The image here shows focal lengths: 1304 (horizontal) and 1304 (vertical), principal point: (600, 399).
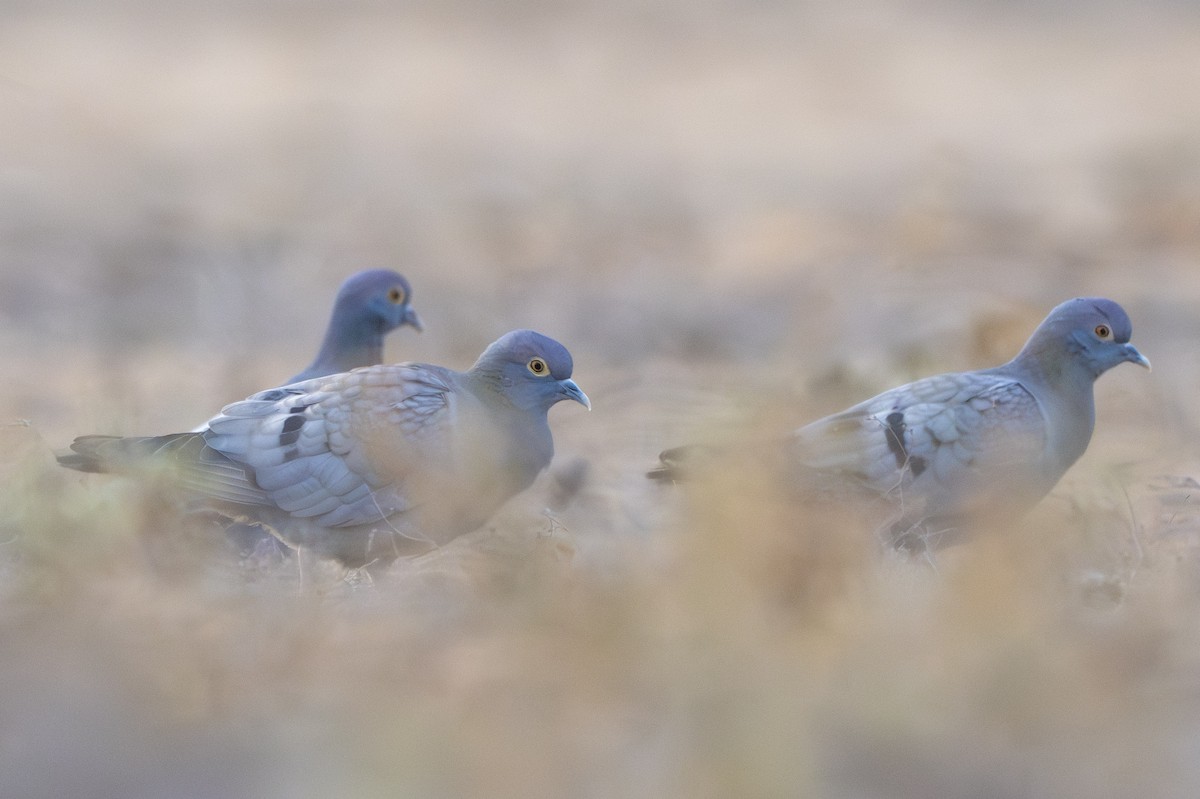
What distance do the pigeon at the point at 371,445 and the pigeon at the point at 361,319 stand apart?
1.13 m

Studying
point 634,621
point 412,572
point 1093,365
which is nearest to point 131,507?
point 412,572

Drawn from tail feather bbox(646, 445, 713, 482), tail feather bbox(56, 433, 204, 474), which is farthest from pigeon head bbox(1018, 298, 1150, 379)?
tail feather bbox(56, 433, 204, 474)

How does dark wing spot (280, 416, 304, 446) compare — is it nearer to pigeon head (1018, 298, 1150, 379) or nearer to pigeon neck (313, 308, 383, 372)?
pigeon neck (313, 308, 383, 372)

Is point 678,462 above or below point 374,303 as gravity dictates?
below

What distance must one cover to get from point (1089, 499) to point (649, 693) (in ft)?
3.10

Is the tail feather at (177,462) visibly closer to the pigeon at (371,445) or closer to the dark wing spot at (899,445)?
the pigeon at (371,445)

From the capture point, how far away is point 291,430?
332cm

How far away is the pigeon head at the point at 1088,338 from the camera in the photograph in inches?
147

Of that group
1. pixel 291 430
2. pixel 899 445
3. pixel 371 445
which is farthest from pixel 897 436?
pixel 291 430

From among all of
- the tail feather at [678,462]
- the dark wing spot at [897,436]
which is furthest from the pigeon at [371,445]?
the dark wing spot at [897,436]

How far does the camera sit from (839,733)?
1.53 metres

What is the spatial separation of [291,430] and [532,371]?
2.09 feet

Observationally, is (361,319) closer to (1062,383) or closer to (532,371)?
(532,371)

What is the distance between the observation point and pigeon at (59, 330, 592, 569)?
3.07 m
